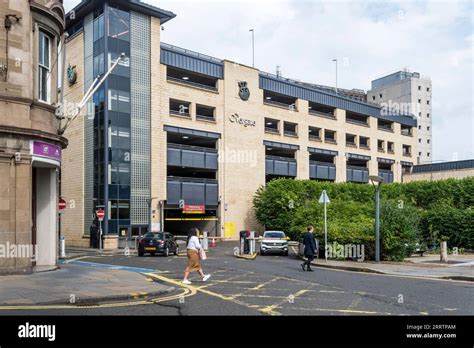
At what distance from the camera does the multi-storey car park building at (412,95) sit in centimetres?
10794

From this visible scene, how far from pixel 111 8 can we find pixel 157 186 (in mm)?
15619

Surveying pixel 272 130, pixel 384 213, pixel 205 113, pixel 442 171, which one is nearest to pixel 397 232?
pixel 384 213

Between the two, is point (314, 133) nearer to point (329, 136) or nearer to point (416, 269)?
point (329, 136)

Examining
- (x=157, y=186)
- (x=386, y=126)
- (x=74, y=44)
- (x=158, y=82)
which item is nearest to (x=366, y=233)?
(x=157, y=186)

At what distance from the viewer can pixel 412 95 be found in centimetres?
10750

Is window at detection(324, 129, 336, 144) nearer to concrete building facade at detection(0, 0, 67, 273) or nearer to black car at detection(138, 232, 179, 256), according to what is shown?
black car at detection(138, 232, 179, 256)

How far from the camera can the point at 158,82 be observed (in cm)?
4422

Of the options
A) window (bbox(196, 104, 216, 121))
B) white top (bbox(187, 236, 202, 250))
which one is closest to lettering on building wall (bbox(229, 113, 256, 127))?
window (bbox(196, 104, 216, 121))

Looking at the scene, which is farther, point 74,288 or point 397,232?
point 397,232

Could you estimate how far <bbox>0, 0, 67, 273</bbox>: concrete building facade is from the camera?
15.0m

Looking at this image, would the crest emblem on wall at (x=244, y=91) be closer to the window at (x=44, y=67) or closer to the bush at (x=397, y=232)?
the bush at (x=397, y=232)

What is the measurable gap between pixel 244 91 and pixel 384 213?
30278 mm

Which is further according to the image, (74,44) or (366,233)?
(74,44)
